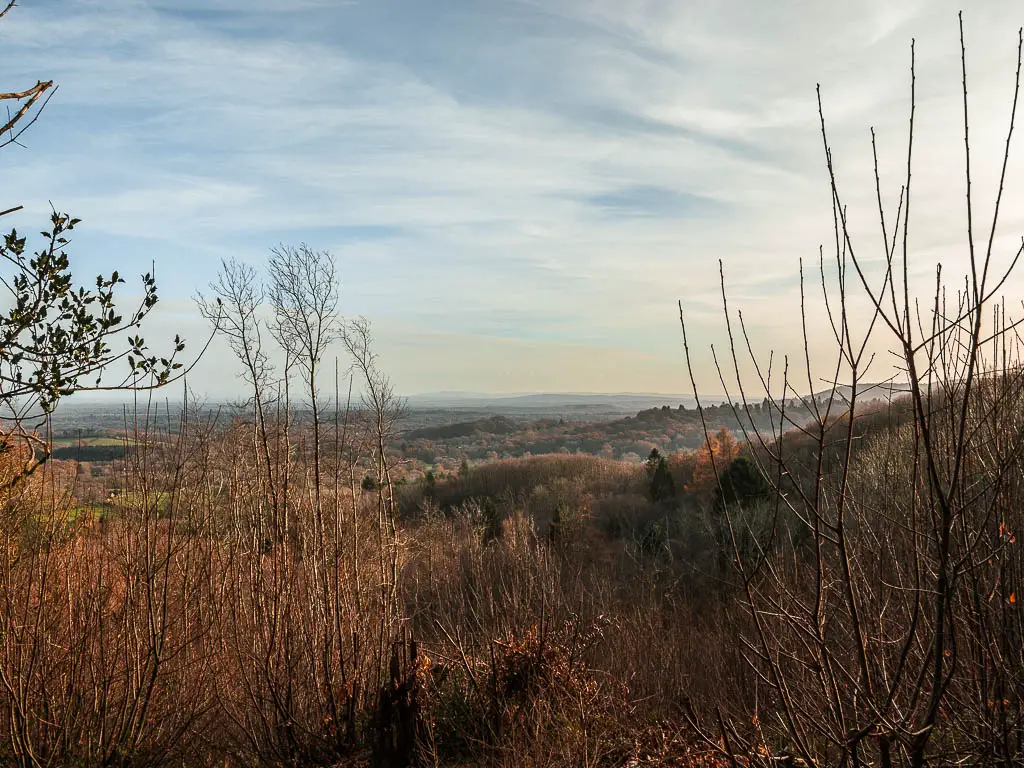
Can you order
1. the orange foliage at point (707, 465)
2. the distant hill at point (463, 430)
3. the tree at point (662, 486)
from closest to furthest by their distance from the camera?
the orange foliage at point (707, 465) < the tree at point (662, 486) < the distant hill at point (463, 430)

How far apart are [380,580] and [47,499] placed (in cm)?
268

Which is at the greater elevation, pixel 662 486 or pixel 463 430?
pixel 463 430

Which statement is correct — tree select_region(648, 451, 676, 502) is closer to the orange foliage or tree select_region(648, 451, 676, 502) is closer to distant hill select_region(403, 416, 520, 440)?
the orange foliage

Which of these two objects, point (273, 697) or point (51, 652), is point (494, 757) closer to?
point (273, 697)

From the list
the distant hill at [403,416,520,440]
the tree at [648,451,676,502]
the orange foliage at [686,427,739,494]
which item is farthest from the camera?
the distant hill at [403,416,520,440]

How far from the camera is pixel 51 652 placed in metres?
5.28

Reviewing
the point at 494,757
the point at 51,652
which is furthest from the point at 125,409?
the point at 494,757

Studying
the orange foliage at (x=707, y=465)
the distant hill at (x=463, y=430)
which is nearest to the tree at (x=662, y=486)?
the orange foliage at (x=707, y=465)

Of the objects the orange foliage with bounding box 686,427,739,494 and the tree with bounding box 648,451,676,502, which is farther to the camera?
the tree with bounding box 648,451,676,502

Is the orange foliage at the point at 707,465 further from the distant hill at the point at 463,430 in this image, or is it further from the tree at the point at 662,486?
the distant hill at the point at 463,430

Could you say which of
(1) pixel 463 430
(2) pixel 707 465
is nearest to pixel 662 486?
(2) pixel 707 465

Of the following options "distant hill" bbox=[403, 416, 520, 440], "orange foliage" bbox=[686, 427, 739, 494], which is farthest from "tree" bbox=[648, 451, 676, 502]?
"distant hill" bbox=[403, 416, 520, 440]

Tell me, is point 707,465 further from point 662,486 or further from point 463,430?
point 463,430

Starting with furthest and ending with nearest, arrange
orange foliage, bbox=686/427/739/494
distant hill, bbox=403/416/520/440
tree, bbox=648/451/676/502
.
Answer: distant hill, bbox=403/416/520/440 → tree, bbox=648/451/676/502 → orange foliage, bbox=686/427/739/494
